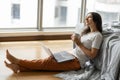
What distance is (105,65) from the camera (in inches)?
103

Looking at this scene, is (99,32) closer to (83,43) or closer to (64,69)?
(83,43)

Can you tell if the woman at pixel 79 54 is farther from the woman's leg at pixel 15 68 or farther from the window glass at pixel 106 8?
the window glass at pixel 106 8

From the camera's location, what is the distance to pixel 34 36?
4387 millimetres

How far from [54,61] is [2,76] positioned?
0.60 meters

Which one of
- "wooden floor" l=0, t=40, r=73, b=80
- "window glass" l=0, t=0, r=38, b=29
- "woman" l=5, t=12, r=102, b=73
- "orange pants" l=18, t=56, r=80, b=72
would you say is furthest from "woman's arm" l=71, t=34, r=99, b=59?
"window glass" l=0, t=0, r=38, b=29

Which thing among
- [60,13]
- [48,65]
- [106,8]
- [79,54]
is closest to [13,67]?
[48,65]

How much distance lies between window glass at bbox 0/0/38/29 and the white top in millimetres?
1852

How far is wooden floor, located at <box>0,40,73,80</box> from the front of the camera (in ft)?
9.07

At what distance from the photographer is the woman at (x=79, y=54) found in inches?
109

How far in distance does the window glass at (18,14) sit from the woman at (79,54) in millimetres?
1782

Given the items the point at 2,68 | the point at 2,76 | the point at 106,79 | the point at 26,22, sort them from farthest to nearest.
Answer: the point at 26,22, the point at 2,68, the point at 2,76, the point at 106,79

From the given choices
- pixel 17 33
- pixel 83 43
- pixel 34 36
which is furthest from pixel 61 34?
pixel 83 43

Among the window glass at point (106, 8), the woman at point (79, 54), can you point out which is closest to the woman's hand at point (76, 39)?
the woman at point (79, 54)

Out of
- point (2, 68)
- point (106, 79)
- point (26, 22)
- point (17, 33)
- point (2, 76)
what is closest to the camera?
point (106, 79)
